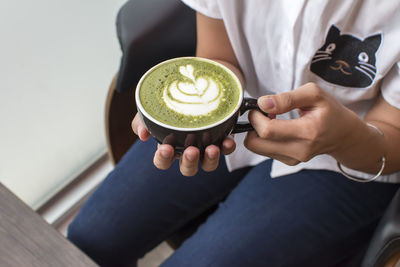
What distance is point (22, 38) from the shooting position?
1.01 meters

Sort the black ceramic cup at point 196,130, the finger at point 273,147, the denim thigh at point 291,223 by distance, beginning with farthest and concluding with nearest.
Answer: the denim thigh at point 291,223
the finger at point 273,147
the black ceramic cup at point 196,130

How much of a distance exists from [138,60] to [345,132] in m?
0.53

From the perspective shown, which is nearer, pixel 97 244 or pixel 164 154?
pixel 164 154

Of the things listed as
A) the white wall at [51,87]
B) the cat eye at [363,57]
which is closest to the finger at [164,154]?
the cat eye at [363,57]

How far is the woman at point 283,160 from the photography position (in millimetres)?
587

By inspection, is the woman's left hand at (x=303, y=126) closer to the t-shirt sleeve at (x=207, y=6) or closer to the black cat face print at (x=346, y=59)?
the black cat face print at (x=346, y=59)

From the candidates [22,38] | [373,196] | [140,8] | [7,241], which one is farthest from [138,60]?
[373,196]

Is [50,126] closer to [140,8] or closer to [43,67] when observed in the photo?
[43,67]

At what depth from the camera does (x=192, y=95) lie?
0.51m

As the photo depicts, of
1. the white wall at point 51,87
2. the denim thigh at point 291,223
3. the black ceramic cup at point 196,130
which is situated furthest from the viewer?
the white wall at point 51,87

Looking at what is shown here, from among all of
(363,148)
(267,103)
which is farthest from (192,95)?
(363,148)

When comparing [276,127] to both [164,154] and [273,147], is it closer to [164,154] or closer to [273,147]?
[273,147]

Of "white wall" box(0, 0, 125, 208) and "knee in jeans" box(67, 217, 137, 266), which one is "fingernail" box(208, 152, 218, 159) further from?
"white wall" box(0, 0, 125, 208)

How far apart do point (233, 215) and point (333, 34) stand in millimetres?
426
